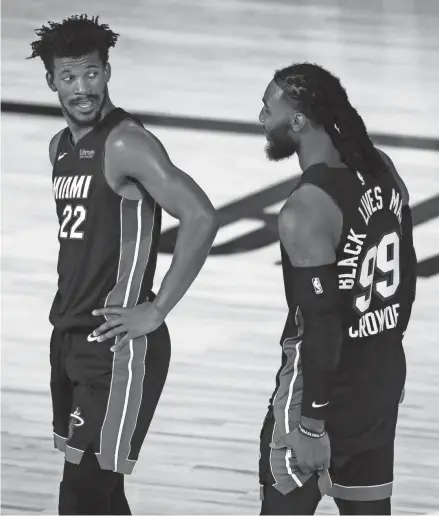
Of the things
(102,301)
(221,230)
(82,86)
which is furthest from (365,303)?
(221,230)

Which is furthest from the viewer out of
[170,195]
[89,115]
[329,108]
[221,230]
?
[221,230]

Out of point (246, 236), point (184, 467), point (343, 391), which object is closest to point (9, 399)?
point (184, 467)

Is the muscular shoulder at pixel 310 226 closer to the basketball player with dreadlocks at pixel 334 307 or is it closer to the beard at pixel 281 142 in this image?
the basketball player with dreadlocks at pixel 334 307

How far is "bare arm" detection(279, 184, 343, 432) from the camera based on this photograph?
2.38 m

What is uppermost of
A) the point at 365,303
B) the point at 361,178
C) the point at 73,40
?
the point at 73,40

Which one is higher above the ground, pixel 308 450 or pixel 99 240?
pixel 99 240

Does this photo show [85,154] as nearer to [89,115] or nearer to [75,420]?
[89,115]

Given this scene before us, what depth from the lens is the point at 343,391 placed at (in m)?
2.57

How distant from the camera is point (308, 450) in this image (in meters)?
2.42

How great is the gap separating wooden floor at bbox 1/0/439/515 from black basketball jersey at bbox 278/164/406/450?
112 centimetres

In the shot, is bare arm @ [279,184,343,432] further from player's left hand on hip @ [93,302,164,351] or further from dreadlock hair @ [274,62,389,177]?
player's left hand on hip @ [93,302,164,351]

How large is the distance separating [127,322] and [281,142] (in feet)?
1.80

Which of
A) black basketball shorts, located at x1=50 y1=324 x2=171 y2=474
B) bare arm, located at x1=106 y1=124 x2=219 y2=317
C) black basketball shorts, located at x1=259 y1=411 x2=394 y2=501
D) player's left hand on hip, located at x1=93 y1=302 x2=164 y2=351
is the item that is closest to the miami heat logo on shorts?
black basketball shorts, located at x1=50 y1=324 x2=171 y2=474

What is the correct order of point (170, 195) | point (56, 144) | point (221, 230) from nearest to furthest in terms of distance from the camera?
point (170, 195) < point (56, 144) < point (221, 230)
